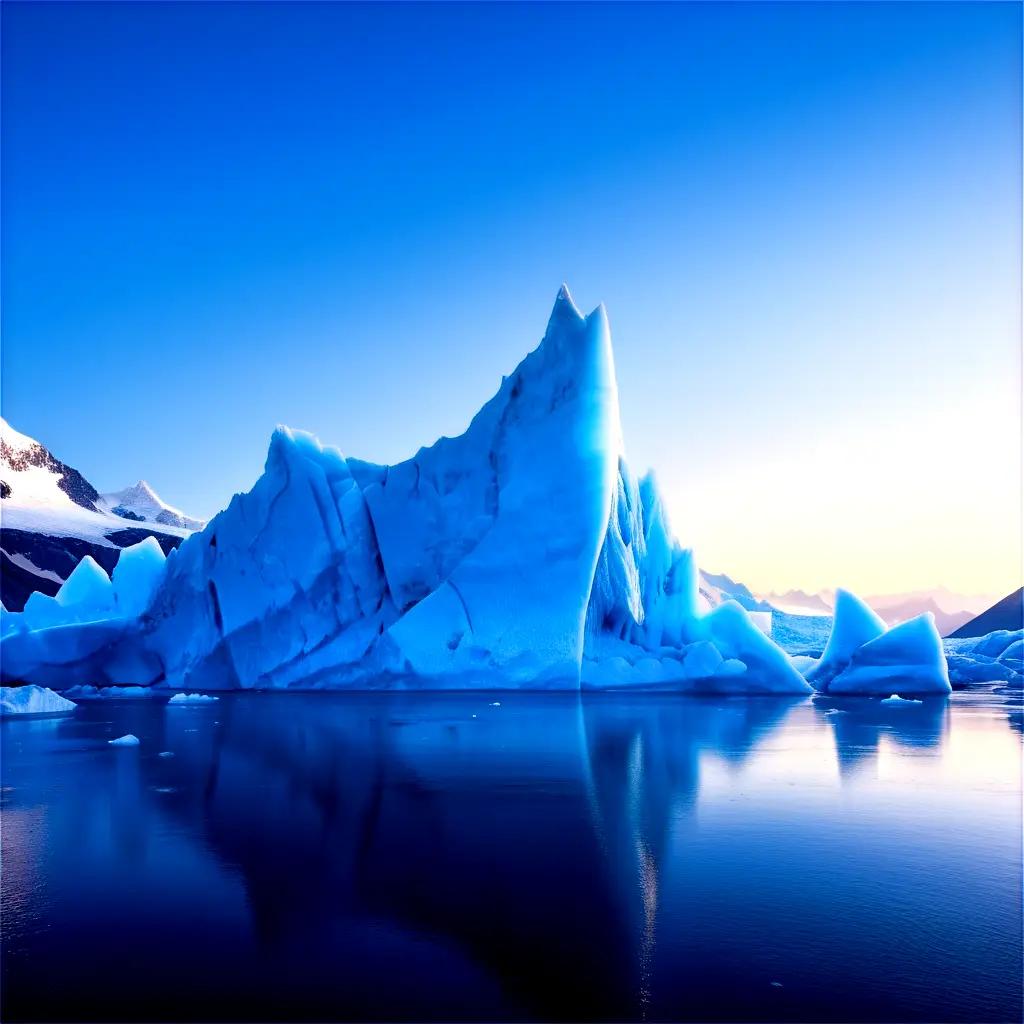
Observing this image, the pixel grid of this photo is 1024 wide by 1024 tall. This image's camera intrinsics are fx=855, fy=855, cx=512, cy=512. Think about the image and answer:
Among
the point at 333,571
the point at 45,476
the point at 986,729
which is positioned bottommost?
the point at 986,729

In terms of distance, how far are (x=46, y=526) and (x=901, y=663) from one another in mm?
56984

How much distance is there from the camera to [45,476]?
81.7m

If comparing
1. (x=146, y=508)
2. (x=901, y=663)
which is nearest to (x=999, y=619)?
(x=901, y=663)

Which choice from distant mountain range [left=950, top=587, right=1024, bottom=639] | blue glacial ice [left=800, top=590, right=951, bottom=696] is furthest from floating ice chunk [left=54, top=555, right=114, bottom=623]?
distant mountain range [left=950, top=587, right=1024, bottom=639]

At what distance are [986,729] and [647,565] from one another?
34.1 feet

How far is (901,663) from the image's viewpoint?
17953mm

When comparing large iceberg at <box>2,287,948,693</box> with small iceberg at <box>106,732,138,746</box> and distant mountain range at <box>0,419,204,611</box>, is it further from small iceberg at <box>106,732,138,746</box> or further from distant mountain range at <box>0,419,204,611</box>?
distant mountain range at <box>0,419,204,611</box>

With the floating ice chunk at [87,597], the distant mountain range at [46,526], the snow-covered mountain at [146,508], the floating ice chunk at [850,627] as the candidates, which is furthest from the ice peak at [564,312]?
the snow-covered mountain at [146,508]

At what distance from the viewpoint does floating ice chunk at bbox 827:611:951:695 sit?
17531 mm

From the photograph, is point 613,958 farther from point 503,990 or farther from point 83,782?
point 83,782

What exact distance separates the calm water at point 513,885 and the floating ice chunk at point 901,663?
954cm

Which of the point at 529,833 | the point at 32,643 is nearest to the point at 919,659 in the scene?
the point at 529,833

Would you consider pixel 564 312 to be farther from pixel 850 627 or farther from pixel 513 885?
pixel 513 885

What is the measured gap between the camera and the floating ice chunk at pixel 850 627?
18.3 meters
